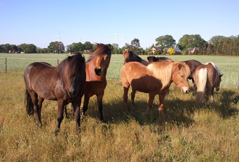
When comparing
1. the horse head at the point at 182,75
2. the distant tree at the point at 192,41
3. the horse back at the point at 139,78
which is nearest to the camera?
the horse head at the point at 182,75

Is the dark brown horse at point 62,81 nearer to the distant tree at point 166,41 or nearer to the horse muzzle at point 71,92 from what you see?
the horse muzzle at point 71,92

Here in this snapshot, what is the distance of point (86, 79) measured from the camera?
4145mm

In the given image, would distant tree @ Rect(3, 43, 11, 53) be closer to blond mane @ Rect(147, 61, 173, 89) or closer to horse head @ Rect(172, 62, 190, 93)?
blond mane @ Rect(147, 61, 173, 89)

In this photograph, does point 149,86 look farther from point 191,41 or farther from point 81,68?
point 191,41

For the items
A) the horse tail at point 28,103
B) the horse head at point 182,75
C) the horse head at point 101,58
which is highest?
the horse head at point 101,58

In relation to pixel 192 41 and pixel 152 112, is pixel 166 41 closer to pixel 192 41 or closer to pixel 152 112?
pixel 192 41

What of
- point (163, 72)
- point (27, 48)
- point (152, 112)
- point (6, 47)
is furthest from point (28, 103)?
point (6, 47)

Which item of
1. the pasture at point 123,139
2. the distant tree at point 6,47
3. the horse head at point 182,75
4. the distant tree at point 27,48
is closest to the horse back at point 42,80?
the pasture at point 123,139

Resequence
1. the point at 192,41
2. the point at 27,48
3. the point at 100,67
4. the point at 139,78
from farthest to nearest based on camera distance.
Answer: the point at 192,41 < the point at 27,48 < the point at 139,78 < the point at 100,67

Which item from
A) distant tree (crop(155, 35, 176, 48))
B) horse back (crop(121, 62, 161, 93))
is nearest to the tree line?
distant tree (crop(155, 35, 176, 48))

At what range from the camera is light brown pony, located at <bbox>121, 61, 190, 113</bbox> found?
3889mm

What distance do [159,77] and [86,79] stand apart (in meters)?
2.07

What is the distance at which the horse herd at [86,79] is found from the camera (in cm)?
323

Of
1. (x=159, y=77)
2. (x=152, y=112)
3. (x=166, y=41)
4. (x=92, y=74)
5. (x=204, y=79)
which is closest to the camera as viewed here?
(x=92, y=74)
